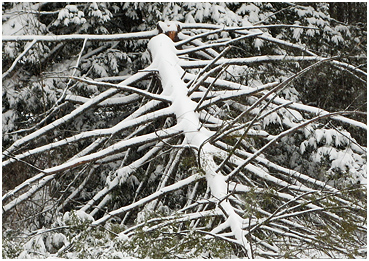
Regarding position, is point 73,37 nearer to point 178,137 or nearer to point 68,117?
point 68,117

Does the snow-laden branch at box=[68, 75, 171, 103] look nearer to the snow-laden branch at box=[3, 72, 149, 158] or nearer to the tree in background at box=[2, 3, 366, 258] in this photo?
the tree in background at box=[2, 3, 366, 258]

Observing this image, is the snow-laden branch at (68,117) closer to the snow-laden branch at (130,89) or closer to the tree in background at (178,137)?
the tree in background at (178,137)

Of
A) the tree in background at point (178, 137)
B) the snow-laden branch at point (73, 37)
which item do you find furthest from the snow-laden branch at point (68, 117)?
the snow-laden branch at point (73, 37)


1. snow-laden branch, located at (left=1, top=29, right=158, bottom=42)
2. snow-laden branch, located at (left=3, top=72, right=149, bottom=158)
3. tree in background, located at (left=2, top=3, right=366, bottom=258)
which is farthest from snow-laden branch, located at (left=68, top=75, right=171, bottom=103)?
snow-laden branch, located at (left=1, top=29, right=158, bottom=42)

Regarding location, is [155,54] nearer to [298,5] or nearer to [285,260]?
[285,260]

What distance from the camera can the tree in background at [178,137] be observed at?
341 cm

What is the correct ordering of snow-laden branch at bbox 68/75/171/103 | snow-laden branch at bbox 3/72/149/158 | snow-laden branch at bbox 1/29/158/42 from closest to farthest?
snow-laden branch at bbox 68/75/171/103 < snow-laden branch at bbox 3/72/149/158 < snow-laden branch at bbox 1/29/158/42

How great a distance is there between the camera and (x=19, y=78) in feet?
22.4

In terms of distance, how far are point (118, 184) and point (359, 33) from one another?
632cm

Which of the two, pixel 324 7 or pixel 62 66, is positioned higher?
pixel 324 7

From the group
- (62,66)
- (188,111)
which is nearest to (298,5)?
(62,66)

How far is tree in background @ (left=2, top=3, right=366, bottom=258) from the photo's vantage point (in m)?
3.41

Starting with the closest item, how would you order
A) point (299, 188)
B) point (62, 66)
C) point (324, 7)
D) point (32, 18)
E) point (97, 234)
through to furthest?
1. point (97, 234)
2. point (299, 188)
3. point (32, 18)
4. point (62, 66)
5. point (324, 7)

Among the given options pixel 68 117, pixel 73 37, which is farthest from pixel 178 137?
pixel 73 37
